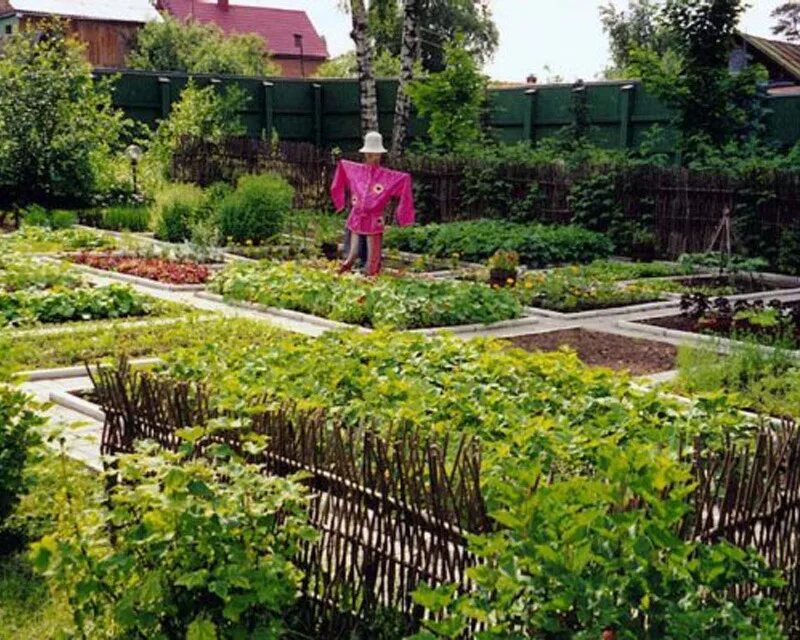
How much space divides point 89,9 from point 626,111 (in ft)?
116

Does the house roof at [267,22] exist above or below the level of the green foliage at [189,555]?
above

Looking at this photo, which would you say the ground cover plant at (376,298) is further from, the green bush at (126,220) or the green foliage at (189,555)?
the green bush at (126,220)

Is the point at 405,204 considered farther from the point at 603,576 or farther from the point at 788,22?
the point at 788,22

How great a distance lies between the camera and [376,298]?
35.9ft

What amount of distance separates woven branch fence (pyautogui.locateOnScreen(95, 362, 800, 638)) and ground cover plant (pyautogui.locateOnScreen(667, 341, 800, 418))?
3156 mm

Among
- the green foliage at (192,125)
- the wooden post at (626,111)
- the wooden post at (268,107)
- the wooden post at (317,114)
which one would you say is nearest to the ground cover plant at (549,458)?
the green foliage at (192,125)

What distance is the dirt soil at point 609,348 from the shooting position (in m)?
9.07

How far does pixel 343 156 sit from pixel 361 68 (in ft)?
14.2

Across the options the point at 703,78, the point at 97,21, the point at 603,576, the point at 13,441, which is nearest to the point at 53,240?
the point at 703,78

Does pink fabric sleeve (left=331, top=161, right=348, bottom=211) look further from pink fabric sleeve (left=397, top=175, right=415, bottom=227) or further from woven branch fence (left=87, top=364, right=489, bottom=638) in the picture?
woven branch fence (left=87, top=364, right=489, bottom=638)

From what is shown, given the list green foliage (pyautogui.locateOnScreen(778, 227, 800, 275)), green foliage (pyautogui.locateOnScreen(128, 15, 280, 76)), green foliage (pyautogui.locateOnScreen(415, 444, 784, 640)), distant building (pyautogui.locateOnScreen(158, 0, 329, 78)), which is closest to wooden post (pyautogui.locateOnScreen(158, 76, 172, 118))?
green foliage (pyautogui.locateOnScreen(778, 227, 800, 275))

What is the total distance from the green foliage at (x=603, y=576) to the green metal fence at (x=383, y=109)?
17.3 m

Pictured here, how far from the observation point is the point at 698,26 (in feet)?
60.0

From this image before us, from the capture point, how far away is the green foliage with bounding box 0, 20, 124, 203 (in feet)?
66.6
